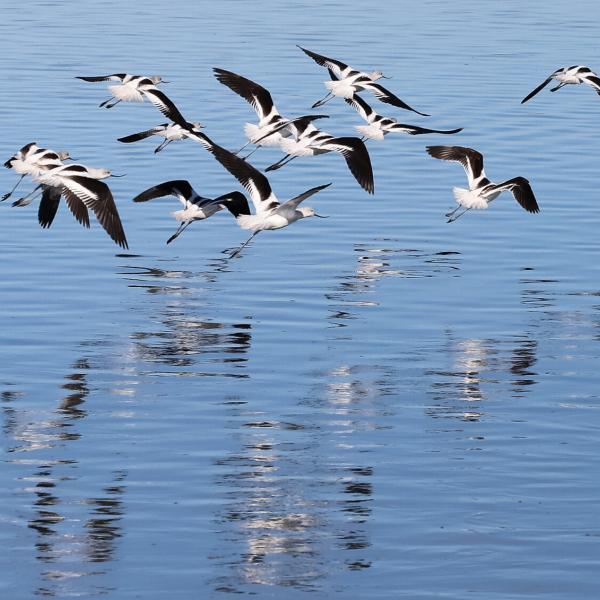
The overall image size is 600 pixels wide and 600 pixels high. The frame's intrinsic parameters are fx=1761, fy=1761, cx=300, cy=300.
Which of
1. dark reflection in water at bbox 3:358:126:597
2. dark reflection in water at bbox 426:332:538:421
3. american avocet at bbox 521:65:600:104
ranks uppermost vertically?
american avocet at bbox 521:65:600:104

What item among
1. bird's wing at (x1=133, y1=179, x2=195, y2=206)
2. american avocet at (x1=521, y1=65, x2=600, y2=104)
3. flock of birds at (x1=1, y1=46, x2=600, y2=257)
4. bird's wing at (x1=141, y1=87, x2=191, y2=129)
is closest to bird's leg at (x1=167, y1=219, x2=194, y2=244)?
flock of birds at (x1=1, y1=46, x2=600, y2=257)

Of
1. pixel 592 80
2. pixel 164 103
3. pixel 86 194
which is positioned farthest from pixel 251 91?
pixel 592 80

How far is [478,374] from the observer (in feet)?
64.3

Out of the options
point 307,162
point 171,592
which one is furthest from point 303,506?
point 307,162

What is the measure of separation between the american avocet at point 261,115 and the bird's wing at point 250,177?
129 inches

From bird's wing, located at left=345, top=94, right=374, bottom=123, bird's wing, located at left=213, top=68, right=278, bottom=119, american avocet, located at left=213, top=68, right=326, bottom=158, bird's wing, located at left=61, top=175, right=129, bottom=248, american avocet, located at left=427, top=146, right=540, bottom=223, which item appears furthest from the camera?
bird's wing, located at left=345, top=94, right=374, bottom=123

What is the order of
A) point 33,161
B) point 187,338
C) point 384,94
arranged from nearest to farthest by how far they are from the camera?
point 187,338 < point 33,161 < point 384,94

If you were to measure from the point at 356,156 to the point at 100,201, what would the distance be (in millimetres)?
5223

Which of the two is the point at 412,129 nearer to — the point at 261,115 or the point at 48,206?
the point at 261,115

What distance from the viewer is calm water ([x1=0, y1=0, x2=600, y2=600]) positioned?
13.9 m

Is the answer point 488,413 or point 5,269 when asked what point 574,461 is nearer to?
point 488,413

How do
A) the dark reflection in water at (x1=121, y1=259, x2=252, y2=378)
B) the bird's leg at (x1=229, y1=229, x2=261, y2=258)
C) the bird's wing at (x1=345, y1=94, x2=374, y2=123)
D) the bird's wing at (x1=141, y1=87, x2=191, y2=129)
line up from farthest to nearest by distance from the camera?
the bird's wing at (x1=345, y1=94, x2=374, y2=123)
the bird's wing at (x1=141, y1=87, x2=191, y2=129)
the bird's leg at (x1=229, y1=229, x2=261, y2=258)
the dark reflection in water at (x1=121, y1=259, x2=252, y2=378)

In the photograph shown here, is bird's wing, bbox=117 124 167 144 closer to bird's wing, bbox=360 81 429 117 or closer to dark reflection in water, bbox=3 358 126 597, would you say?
bird's wing, bbox=360 81 429 117

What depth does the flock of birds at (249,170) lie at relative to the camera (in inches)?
927
